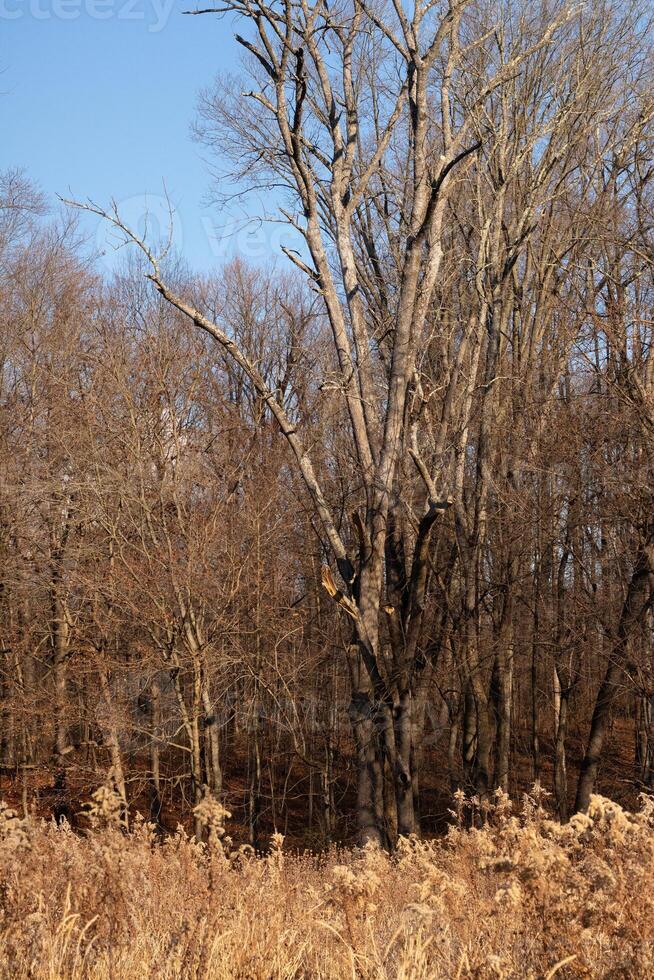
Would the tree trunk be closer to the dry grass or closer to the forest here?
the forest

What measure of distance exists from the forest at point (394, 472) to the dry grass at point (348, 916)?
6030 millimetres

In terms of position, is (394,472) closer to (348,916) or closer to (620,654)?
(620,654)

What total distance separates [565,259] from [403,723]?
9883 mm

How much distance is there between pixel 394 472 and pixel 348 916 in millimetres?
8460

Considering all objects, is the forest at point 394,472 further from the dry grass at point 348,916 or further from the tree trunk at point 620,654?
the dry grass at point 348,916

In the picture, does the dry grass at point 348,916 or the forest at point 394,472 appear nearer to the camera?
the dry grass at point 348,916

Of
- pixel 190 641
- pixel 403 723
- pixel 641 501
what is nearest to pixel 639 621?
pixel 641 501

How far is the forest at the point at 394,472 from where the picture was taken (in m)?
11.9

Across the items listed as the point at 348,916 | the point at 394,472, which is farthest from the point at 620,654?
the point at 348,916

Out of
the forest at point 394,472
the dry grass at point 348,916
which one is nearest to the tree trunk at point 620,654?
the forest at point 394,472

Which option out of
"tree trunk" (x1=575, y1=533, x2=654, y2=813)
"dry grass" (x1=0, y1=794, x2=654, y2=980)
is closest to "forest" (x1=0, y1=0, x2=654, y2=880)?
"tree trunk" (x1=575, y1=533, x2=654, y2=813)

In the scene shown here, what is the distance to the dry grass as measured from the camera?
339 centimetres

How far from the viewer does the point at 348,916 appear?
3773 mm

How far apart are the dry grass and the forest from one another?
603 centimetres
